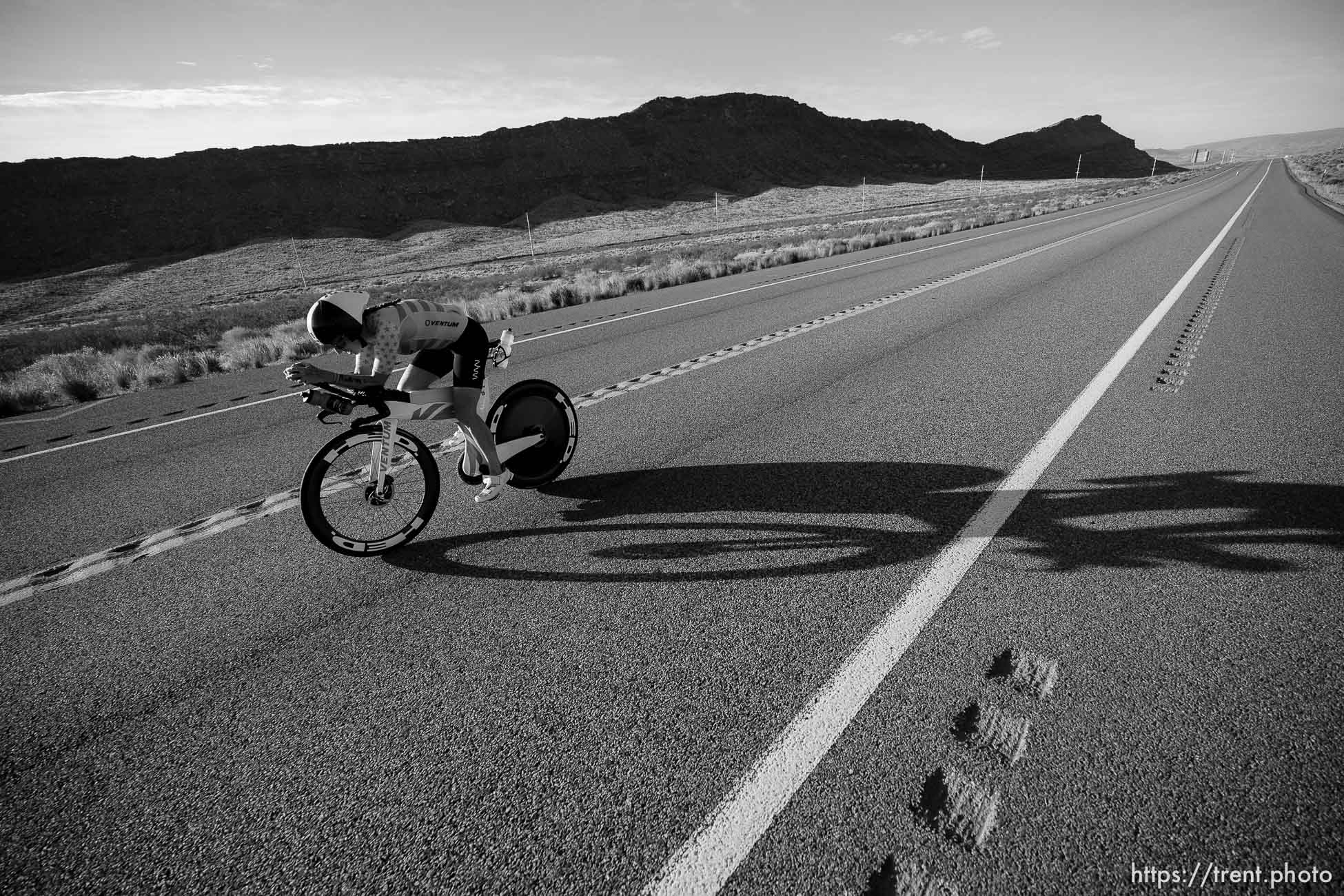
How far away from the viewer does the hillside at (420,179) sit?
195ft

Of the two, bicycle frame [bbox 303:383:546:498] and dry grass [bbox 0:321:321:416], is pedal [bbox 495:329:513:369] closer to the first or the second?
bicycle frame [bbox 303:383:546:498]

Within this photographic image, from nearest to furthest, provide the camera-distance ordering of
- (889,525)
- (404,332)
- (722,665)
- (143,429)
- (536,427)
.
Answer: (722,665), (404,332), (889,525), (536,427), (143,429)

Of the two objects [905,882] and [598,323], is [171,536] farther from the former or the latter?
[598,323]

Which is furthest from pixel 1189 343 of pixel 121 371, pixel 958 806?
pixel 121 371

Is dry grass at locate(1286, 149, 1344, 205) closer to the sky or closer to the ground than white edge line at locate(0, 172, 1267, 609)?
closer to the sky

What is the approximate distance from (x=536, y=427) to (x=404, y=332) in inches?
46.0

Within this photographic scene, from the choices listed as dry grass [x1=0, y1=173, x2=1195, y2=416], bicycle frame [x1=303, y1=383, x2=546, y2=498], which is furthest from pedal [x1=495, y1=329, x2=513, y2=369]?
dry grass [x1=0, y1=173, x2=1195, y2=416]

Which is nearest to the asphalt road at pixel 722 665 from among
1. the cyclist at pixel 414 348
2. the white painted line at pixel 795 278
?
the cyclist at pixel 414 348

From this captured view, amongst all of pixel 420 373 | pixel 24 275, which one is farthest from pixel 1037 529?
pixel 24 275

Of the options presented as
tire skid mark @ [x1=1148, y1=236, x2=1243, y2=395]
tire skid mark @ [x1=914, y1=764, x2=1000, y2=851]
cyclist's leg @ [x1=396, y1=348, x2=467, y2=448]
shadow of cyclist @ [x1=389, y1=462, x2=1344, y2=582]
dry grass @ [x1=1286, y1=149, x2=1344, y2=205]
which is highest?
dry grass @ [x1=1286, y1=149, x2=1344, y2=205]

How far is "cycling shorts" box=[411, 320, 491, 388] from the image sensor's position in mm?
3990

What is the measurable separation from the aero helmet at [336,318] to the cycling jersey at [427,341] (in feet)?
0.23

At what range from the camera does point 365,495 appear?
3.73 metres

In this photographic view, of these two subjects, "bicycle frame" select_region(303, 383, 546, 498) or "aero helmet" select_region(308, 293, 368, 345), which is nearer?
"aero helmet" select_region(308, 293, 368, 345)
